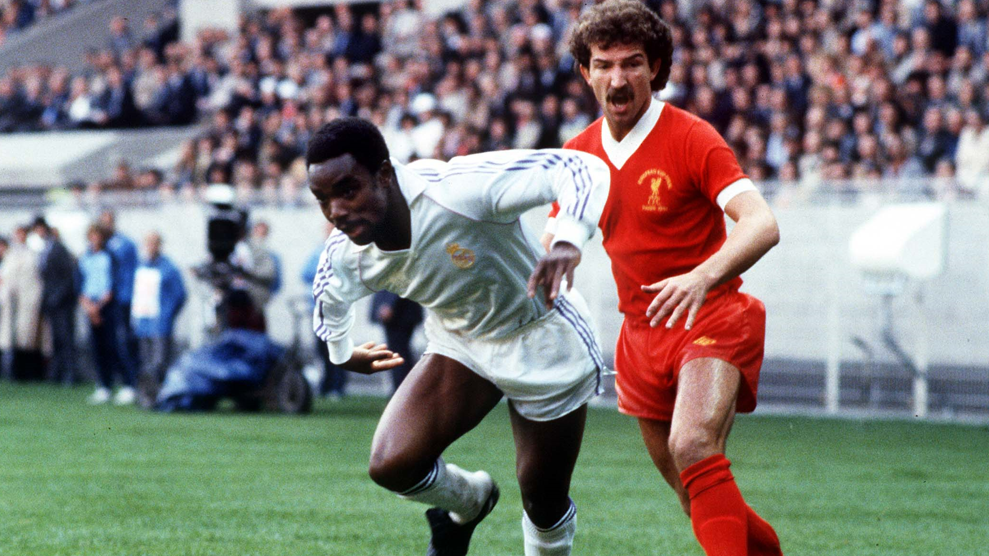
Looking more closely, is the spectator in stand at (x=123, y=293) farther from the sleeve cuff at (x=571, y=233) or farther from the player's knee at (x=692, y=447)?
the sleeve cuff at (x=571, y=233)

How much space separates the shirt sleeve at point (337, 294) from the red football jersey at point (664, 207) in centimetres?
96

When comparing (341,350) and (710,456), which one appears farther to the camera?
(341,350)

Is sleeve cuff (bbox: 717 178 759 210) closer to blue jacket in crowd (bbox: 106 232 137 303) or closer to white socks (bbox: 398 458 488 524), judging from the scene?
white socks (bbox: 398 458 488 524)

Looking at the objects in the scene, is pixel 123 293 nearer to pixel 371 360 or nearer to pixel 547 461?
pixel 371 360

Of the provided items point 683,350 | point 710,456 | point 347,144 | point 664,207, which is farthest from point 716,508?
point 347,144

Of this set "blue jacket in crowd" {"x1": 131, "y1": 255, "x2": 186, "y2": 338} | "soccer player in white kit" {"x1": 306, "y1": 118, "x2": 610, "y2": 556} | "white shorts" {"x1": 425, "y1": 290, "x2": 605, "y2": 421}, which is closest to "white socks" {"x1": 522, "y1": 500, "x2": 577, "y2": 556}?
"soccer player in white kit" {"x1": 306, "y1": 118, "x2": 610, "y2": 556}

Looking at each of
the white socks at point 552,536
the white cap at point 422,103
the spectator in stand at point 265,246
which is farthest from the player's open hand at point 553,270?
the white cap at point 422,103

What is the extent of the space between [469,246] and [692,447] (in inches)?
40.7

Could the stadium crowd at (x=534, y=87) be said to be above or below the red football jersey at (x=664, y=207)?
below

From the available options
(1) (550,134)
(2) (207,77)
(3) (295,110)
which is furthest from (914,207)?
(2) (207,77)

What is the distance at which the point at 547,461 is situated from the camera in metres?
5.32

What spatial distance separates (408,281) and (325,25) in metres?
19.7

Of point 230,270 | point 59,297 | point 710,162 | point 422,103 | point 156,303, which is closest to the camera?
point 710,162

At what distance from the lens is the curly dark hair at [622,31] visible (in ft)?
16.8
